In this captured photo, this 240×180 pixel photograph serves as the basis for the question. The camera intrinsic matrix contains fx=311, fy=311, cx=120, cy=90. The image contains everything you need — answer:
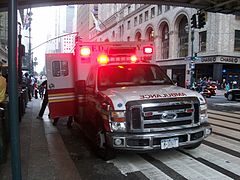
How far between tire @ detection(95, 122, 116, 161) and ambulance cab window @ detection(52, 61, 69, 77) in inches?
135

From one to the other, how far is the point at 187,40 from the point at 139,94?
39.2 m

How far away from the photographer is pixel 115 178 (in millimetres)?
5234

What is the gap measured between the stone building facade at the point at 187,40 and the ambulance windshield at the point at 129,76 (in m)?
19.5

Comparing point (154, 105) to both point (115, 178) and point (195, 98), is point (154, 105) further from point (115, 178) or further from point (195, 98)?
point (115, 178)

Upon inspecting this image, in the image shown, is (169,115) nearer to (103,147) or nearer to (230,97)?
(103,147)

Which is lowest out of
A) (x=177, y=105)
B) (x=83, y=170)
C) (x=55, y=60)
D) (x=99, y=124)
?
(x=83, y=170)

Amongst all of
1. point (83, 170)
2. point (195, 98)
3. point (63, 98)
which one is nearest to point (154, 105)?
point (195, 98)

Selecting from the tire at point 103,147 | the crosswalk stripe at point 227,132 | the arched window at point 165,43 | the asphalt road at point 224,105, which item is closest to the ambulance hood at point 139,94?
the tire at point 103,147

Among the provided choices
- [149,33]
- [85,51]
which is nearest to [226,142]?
[85,51]

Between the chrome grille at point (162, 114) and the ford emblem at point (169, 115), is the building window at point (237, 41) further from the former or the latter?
the ford emblem at point (169, 115)

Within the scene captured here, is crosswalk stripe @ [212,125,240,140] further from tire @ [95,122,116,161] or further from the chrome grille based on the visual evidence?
tire @ [95,122,116,161]

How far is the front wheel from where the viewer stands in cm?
598

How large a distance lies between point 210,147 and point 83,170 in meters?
3.14

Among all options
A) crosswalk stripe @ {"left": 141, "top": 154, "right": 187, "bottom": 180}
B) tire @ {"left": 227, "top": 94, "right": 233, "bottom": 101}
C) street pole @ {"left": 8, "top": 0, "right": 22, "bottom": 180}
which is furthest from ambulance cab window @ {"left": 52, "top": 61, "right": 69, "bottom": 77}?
tire @ {"left": 227, "top": 94, "right": 233, "bottom": 101}
